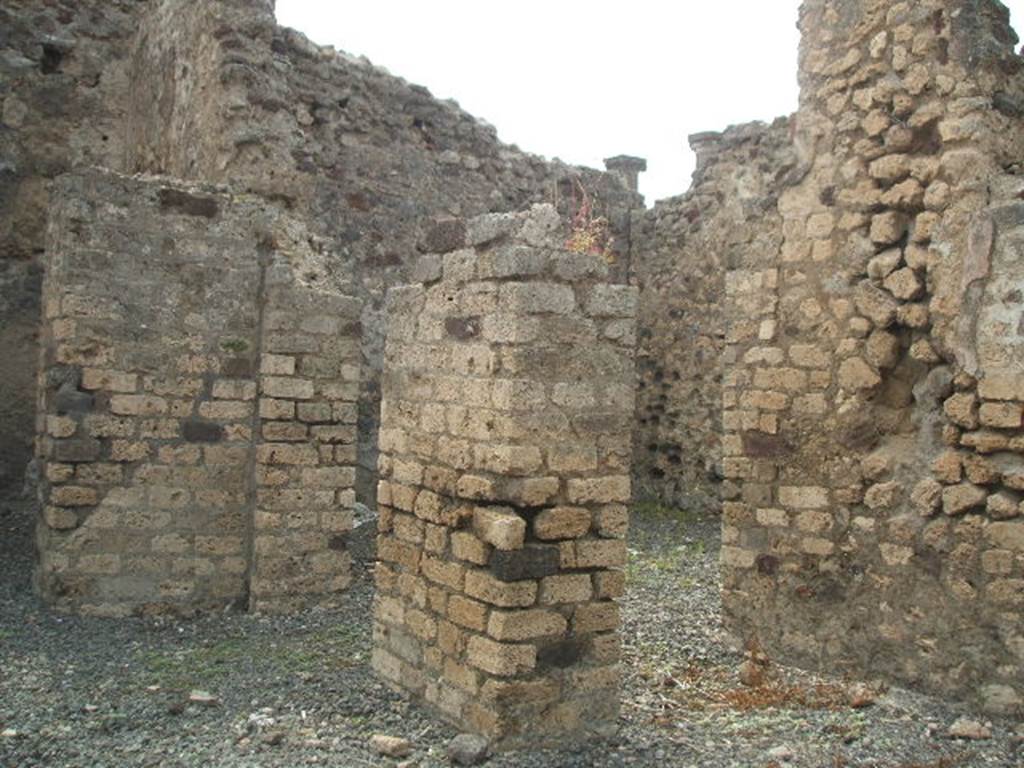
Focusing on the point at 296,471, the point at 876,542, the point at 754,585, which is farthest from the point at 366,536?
the point at 876,542

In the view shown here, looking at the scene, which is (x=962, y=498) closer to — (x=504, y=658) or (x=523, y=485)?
(x=523, y=485)

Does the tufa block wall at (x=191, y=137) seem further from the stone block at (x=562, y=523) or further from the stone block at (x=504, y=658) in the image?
the stone block at (x=504, y=658)

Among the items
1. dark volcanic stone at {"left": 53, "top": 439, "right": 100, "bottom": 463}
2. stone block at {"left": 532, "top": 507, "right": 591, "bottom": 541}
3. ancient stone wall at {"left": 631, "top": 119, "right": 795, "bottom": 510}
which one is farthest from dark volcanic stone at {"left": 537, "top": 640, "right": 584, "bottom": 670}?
ancient stone wall at {"left": 631, "top": 119, "right": 795, "bottom": 510}

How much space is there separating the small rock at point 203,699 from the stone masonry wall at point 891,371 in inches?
118

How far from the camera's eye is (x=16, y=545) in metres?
7.75

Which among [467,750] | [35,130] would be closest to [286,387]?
[467,750]

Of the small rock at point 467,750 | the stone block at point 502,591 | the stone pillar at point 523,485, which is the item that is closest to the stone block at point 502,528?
the stone pillar at point 523,485

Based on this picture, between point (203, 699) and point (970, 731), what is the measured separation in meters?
3.66

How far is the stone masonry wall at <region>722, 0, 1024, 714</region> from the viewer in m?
4.55

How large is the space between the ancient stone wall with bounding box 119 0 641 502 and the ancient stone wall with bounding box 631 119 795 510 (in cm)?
219

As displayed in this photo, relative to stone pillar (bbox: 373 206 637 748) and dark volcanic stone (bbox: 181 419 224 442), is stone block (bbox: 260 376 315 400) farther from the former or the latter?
stone pillar (bbox: 373 206 637 748)

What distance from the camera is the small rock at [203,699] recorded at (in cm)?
464

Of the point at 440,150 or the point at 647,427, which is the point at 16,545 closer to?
the point at 440,150

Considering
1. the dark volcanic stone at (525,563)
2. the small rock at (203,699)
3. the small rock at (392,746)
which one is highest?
the dark volcanic stone at (525,563)
